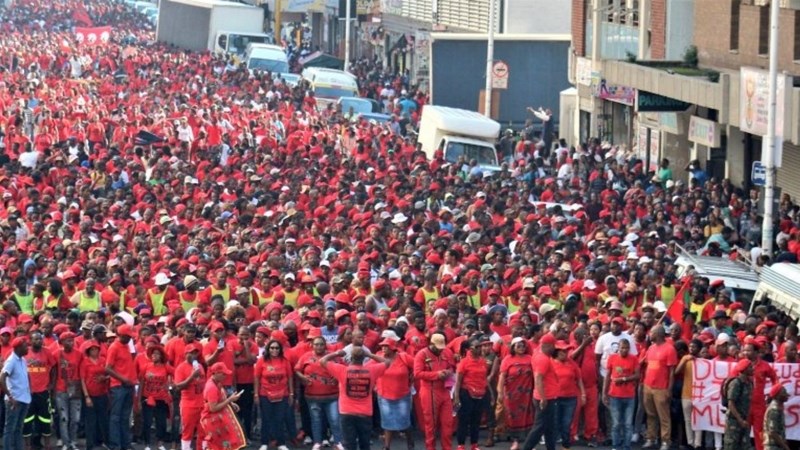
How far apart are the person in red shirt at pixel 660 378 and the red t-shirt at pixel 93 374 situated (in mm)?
4811

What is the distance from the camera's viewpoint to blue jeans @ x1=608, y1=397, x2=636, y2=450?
20.3 m

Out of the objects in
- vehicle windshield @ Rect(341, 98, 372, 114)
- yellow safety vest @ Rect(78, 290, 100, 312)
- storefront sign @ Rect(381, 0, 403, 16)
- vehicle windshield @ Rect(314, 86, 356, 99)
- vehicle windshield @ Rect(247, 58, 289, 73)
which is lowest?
yellow safety vest @ Rect(78, 290, 100, 312)

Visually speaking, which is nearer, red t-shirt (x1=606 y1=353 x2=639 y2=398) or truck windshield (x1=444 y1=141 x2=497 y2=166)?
red t-shirt (x1=606 y1=353 x2=639 y2=398)

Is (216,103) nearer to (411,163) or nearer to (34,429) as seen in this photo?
(411,163)

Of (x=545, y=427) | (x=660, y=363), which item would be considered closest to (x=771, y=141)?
(x=660, y=363)

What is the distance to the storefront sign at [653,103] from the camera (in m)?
36.8

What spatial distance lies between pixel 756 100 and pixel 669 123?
8050mm

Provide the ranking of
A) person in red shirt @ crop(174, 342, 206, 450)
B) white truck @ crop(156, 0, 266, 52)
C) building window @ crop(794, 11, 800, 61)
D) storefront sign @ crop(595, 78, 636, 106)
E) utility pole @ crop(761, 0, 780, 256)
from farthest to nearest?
white truck @ crop(156, 0, 266, 52)
storefront sign @ crop(595, 78, 636, 106)
building window @ crop(794, 11, 800, 61)
utility pole @ crop(761, 0, 780, 256)
person in red shirt @ crop(174, 342, 206, 450)

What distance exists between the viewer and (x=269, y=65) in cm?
6031

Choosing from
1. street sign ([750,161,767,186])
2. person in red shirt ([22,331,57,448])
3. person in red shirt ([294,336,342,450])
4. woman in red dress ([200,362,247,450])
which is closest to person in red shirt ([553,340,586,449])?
person in red shirt ([294,336,342,450])

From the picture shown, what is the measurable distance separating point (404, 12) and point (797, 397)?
158 feet

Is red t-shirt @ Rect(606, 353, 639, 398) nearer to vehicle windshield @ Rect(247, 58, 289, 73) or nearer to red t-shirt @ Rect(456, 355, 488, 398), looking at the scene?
red t-shirt @ Rect(456, 355, 488, 398)

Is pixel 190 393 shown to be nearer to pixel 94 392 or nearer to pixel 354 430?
pixel 94 392

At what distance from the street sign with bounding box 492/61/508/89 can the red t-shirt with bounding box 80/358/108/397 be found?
2587 centimetres
